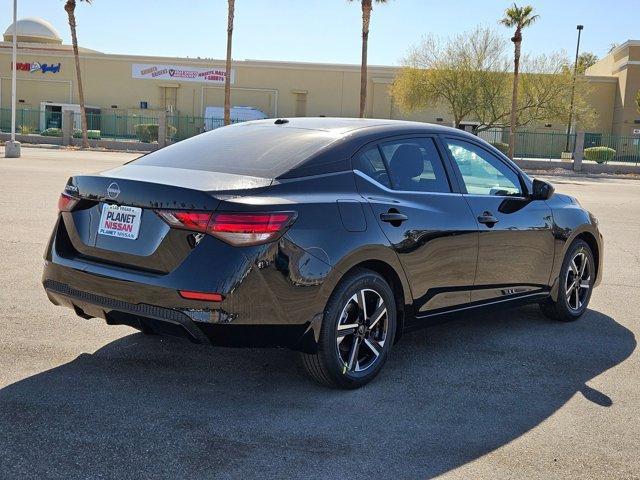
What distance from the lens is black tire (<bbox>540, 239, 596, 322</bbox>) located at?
6.38 m

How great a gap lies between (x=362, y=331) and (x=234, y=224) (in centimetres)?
115

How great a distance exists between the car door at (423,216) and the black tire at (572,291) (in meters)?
1.43

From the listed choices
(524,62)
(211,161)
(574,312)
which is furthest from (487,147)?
(524,62)

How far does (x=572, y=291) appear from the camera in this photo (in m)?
6.58

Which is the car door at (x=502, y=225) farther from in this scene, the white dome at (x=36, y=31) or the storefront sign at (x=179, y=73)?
the white dome at (x=36, y=31)

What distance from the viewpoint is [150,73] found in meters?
58.1

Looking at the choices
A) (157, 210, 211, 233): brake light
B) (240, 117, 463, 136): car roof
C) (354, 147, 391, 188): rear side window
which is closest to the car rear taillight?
(157, 210, 211, 233): brake light

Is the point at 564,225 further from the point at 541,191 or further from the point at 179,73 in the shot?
the point at 179,73

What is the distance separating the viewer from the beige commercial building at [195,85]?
57.4 m

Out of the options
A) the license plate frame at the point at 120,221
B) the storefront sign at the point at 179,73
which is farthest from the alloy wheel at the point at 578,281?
the storefront sign at the point at 179,73

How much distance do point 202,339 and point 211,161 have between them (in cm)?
122

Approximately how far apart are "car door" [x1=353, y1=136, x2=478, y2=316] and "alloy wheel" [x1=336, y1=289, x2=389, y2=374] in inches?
12.5

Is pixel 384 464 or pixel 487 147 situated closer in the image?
pixel 384 464

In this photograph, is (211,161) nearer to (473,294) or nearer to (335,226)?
(335,226)
